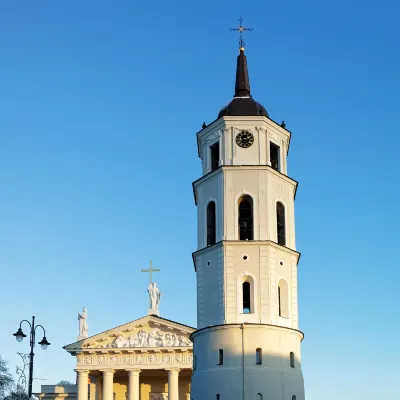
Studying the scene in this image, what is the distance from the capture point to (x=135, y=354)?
6100 centimetres

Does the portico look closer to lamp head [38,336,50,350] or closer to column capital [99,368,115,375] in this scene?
column capital [99,368,115,375]

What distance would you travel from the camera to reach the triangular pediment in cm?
6097

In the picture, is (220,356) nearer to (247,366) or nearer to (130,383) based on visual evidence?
(247,366)

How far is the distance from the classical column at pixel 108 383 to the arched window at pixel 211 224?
3211 centimetres

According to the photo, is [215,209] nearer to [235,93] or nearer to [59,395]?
[235,93]

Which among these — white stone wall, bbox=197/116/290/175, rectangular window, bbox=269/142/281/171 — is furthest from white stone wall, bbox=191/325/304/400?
rectangular window, bbox=269/142/281/171

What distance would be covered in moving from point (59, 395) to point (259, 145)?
41.4 meters

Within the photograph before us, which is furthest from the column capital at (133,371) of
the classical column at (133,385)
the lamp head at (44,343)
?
the lamp head at (44,343)

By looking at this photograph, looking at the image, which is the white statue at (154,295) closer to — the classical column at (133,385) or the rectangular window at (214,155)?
the classical column at (133,385)

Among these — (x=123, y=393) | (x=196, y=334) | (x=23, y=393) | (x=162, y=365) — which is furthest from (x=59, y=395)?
(x=196, y=334)

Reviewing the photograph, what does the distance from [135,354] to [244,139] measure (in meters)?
33.1

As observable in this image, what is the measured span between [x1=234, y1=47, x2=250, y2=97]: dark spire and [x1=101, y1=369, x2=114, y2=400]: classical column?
32.5 metres

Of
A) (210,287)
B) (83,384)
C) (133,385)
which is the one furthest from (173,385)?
(210,287)

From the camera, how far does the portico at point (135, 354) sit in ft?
198
